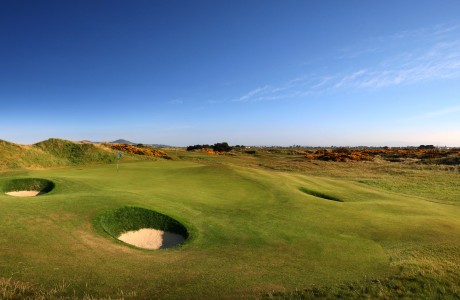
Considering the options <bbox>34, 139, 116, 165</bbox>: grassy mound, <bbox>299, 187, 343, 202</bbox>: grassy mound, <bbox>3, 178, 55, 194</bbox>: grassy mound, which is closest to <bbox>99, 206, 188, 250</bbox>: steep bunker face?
<bbox>3, 178, 55, 194</bbox>: grassy mound

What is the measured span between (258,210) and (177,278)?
8.68 meters

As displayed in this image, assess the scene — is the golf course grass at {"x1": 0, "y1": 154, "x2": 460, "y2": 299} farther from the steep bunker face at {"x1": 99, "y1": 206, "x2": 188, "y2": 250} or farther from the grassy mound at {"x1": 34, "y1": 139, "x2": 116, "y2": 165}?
the grassy mound at {"x1": 34, "y1": 139, "x2": 116, "y2": 165}

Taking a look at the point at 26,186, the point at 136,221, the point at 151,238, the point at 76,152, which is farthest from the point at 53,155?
the point at 151,238

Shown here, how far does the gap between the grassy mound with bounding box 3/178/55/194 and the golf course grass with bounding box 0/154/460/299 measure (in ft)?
12.5

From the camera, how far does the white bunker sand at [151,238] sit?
12844 millimetres

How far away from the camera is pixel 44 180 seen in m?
21.4

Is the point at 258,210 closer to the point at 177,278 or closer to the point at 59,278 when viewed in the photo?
the point at 177,278

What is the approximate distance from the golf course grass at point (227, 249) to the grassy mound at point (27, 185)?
150 inches

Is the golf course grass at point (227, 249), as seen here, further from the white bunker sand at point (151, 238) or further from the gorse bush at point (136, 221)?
the white bunker sand at point (151, 238)

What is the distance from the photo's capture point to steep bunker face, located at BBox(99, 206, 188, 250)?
42.7ft

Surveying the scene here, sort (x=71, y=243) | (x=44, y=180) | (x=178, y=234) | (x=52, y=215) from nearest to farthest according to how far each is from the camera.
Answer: (x=71, y=243) < (x=52, y=215) < (x=178, y=234) < (x=44, y=180)

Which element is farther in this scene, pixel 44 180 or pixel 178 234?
pixel 44 180

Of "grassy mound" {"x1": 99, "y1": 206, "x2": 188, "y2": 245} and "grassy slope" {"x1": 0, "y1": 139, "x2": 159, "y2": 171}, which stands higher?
"grassy slope" {"x1": 0, "y1": 139, "x2": 159, "y2": 171}

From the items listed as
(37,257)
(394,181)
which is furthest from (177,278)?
(394,181)
